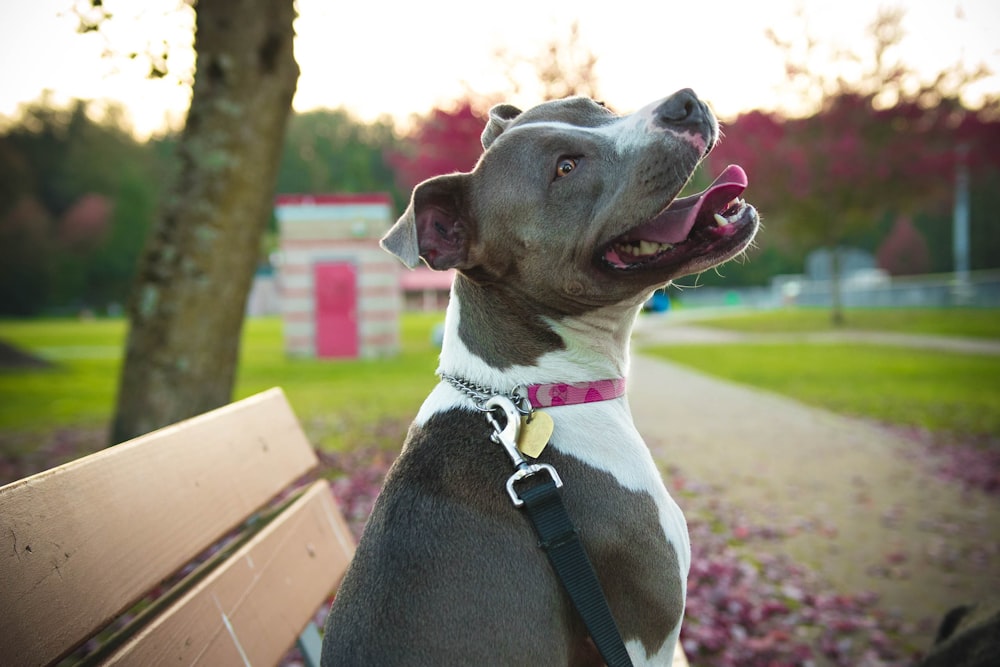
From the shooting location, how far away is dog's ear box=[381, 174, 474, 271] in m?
2.32

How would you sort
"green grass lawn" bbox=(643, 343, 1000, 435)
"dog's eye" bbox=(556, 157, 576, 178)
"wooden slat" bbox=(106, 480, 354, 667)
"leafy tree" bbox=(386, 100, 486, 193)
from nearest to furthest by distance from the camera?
"wooden slat" bbox=(106, 480, 354, 667) → "dog's eye" bbox=(556, 157, 576, 178) → "green grass lawn" bbox=(643, 343, 1000, 435) → "leafy tree" bbox=(386, 100, 486, 193)

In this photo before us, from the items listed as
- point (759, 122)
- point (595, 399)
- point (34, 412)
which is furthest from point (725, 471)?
point (759, 122)

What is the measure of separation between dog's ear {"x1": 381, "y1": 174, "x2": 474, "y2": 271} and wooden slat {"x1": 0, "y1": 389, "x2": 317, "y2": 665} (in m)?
0.83

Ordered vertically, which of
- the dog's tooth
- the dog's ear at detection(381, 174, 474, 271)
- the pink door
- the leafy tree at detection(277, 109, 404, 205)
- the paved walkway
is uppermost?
the leafy tree at detection(277, 109, 404, 205)

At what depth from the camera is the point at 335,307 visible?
59.8ft

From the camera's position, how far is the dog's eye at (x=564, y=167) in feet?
7.90

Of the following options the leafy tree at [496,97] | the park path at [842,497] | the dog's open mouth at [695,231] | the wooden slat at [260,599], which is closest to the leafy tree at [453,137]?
the leafy tree at [496,97]

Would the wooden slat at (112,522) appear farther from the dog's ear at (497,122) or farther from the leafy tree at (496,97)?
the leafy tree at (496,97)

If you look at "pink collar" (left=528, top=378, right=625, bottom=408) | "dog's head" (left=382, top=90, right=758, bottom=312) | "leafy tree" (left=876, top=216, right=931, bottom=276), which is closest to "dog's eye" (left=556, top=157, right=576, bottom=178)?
"dog's head" (left=382, top=90, right=758, bottom=312)

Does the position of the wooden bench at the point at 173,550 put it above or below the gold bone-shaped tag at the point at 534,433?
below

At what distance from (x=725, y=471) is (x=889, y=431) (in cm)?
296

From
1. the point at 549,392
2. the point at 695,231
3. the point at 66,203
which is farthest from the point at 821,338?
the point at 66,203

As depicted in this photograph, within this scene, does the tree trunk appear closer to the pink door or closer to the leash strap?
the leash strap

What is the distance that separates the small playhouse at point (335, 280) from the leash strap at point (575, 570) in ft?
55.2
